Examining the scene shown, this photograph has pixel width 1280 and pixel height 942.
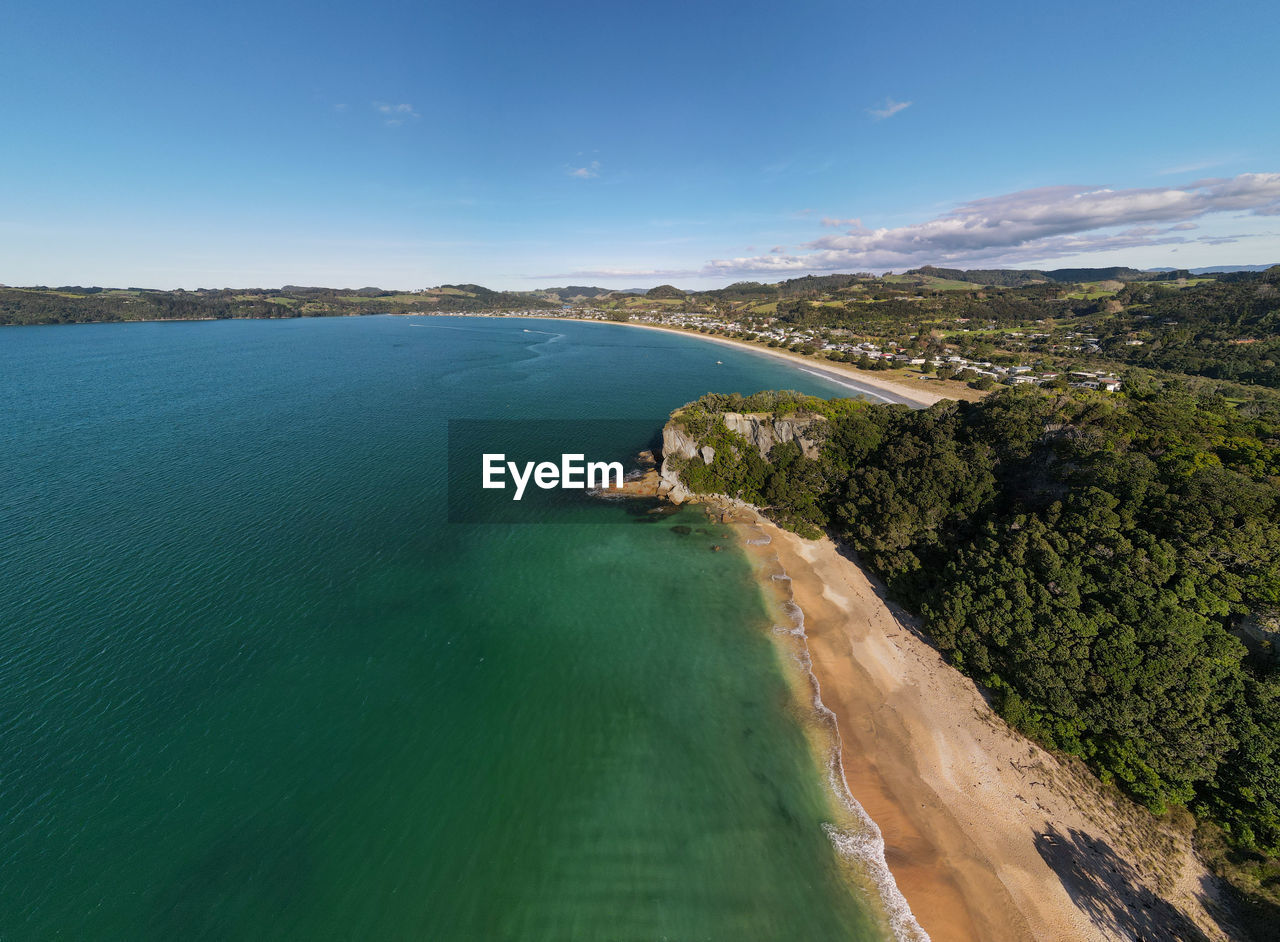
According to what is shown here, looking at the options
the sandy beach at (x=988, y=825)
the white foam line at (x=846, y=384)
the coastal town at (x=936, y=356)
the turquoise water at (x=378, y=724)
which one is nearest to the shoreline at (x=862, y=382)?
the white foam line at (x=846, y=384)

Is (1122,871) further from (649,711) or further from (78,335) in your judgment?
(78,335)

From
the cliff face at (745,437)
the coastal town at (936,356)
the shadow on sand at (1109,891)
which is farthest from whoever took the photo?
the coastal town at (936,356)

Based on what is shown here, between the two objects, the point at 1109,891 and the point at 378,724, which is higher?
the point at 378,724

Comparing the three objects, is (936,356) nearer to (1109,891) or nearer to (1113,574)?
(1113,574)

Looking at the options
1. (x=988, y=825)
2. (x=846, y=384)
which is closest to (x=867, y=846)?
(x=988, y=825)

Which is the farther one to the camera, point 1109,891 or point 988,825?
point 988,825

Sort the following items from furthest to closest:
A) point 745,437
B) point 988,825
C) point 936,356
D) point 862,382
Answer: point 936,356
point 862,382
point 745,437
point 988,825

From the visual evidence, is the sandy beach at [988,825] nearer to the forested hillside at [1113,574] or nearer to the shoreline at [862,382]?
the forested hillside at [1113,574]
